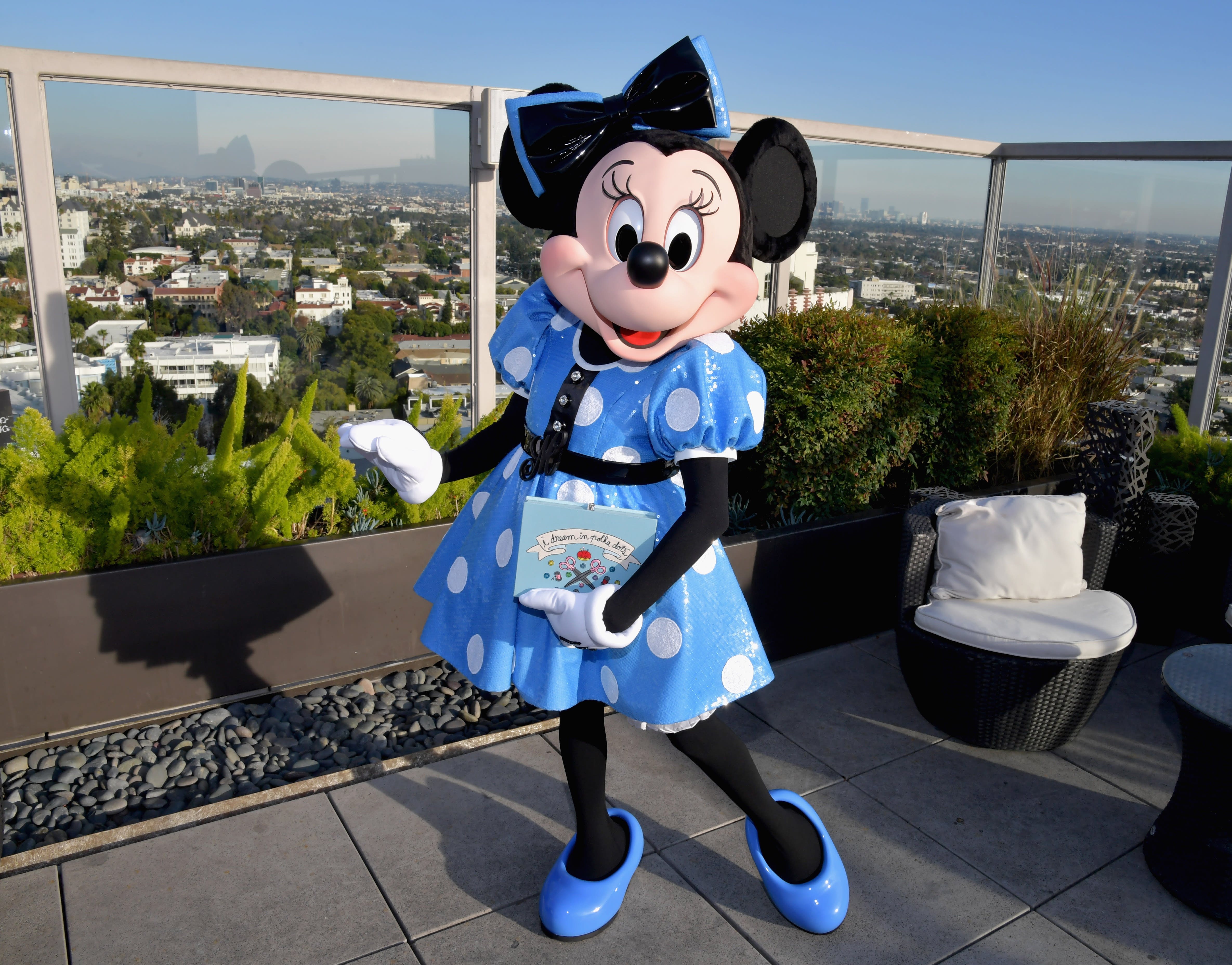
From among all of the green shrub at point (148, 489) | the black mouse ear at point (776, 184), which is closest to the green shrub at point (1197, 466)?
the black mouse ear at point (776, 184)

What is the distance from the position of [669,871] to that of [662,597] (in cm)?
98

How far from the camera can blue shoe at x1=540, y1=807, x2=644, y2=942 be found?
2.22 m

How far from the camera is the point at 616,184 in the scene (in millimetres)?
1933

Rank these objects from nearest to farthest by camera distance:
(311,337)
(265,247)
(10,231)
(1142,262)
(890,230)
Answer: (10,231), (265,247), (311,337), (1142,262), (890,230)

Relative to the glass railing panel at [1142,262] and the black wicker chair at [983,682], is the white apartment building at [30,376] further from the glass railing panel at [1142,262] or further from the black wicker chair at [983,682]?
the glass railing panel at [1142,262]

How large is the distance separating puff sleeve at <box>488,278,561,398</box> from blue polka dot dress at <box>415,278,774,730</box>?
0.15ft

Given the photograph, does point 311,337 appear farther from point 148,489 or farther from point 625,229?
point 625,229

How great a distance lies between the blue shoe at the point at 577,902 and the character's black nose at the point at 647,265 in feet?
4.54

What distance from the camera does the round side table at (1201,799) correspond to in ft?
7.67

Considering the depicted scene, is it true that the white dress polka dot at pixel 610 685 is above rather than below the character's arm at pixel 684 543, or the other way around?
below

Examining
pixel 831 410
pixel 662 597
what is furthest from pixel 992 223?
pixel 662 597

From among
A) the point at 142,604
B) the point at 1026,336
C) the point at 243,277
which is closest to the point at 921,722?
the point at 1026,336

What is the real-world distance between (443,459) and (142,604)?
1.45 meters

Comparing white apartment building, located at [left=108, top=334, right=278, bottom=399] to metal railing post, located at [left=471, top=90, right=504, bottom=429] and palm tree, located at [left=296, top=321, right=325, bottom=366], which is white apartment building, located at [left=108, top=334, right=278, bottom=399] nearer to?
palm tree, located at [left=296, top=321, right=325, bottom=366]
